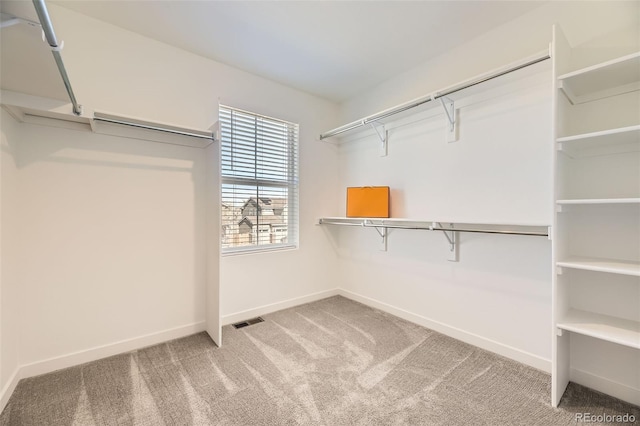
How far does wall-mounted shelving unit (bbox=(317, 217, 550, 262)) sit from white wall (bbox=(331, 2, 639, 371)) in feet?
0.25

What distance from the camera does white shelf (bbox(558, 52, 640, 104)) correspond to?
1.40 meters

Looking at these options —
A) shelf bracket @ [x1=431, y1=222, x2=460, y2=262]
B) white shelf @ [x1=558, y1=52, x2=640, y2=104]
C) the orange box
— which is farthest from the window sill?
white shelf @ [x1=558, y1=52, x2=640, y2=104]

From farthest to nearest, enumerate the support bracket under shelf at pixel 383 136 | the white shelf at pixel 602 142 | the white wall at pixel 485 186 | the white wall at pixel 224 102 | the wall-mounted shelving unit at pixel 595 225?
the support bracket under shelf at pixel 383 136 < the white wall at pixel 224 102 < the white wall at pixel 485 186 < the wall-mounted shelving unit at pixel 595 225 < the white shelf at pixel 602 142

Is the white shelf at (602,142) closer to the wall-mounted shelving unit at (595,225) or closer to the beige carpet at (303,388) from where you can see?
the wall-mounted shelving unit at (595,225)

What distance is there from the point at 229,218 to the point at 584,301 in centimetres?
288

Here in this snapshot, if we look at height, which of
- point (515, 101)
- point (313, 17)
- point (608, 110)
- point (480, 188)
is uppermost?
point (313, 17)

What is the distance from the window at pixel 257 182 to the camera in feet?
8.91

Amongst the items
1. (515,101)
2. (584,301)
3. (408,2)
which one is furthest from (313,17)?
(584,301)

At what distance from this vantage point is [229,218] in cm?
272

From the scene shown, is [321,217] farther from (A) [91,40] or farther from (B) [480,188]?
(A) [91,40]

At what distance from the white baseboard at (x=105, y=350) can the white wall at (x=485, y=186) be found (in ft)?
6.60

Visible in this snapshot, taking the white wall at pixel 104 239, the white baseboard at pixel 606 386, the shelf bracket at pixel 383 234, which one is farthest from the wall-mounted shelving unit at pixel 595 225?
the white wall at pixel 104 239

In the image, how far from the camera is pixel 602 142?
5.21ft

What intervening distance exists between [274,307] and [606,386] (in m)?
2.68
